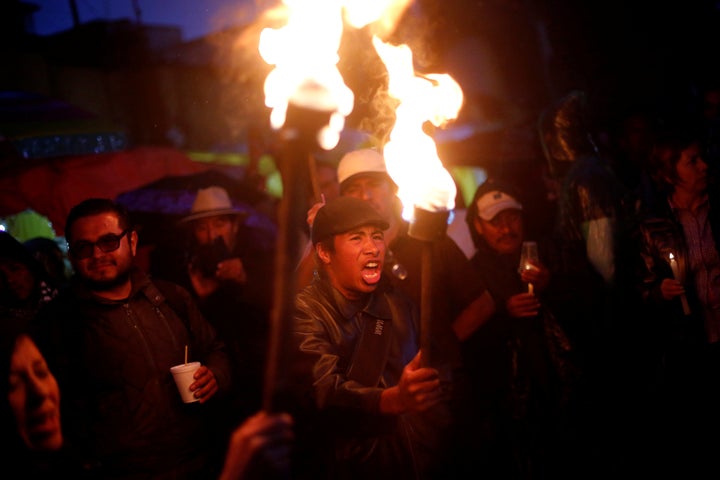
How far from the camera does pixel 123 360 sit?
12.1 ft

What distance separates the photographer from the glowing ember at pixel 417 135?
2.80 metres

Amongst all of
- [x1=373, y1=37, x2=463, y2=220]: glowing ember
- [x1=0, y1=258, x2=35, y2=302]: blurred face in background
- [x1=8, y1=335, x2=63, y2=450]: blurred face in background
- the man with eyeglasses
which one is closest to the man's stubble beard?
the man with eyeglasses

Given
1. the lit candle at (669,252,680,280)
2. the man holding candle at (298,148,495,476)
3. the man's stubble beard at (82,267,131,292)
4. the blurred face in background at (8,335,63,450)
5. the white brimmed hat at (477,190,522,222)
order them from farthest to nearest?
the white brimmed hat at (477,190,522,222) → the lit candle at (669,252,680,280) → the man holding candle at (298,148,495,476) → the man's stubble beard at (82,267,131,292) → the blurred face in background at (8,335,63,450)

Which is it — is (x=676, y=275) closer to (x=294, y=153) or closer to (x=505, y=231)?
(x=505, y=231)

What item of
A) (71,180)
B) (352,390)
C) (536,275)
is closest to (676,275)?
(536,275)

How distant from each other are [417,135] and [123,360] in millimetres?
2143

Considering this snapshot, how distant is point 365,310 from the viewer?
3801 mm

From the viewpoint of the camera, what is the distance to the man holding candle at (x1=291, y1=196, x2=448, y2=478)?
11.2 ft

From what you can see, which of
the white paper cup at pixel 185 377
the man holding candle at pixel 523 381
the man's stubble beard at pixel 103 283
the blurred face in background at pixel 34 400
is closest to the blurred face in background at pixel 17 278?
the man's stubble beard at pixel 103 283

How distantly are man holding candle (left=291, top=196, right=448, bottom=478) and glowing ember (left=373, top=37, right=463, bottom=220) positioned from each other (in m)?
0.68

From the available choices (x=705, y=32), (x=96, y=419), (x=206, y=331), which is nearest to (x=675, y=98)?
(x=705, y=32)

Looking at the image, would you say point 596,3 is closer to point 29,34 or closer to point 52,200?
point 52,200

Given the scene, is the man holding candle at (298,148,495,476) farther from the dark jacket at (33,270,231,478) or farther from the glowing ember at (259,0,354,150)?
the glowing ember at (259,0,354,150)

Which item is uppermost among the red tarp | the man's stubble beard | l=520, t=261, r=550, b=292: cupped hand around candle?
the red tarp
